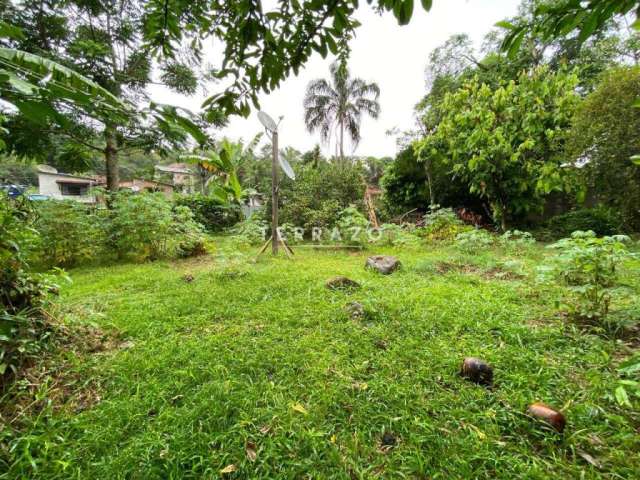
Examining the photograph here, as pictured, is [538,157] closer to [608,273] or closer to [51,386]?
[608,273]

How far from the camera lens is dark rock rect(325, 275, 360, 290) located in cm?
331

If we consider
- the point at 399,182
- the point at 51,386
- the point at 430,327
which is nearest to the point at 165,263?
the point at 51,386

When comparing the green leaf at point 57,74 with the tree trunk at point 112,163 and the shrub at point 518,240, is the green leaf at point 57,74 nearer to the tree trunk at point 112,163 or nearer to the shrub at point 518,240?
the shrub at point 518,240

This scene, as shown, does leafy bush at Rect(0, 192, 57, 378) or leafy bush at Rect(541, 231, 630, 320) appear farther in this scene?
leafy bush at Rect(541, 231, 630, 320)

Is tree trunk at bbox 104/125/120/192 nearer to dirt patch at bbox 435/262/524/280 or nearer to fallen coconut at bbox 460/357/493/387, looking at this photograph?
dirt patch at bbox 435/262/524/280

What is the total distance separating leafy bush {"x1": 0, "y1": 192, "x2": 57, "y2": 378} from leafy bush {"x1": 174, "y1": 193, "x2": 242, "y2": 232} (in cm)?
934

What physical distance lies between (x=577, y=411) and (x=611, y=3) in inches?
68.7

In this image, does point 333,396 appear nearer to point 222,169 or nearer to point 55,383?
point 222,169

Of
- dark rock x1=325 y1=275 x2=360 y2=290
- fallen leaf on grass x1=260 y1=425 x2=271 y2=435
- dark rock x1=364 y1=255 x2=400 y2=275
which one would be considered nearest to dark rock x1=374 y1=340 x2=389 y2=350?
fallen leaf on grass x1=260 y1=425 x2=271 y2=435

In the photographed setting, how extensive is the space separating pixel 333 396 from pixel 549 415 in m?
1.08

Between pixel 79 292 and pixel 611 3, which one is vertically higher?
pixel 611 3

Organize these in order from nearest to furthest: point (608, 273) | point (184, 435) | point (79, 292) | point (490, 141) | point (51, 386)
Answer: point (184, 435), point (51, 386), point (608, 273), point (79, 292), point (490, 141)

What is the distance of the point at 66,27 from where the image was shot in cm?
548

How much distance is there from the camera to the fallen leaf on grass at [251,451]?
3.96 ft
